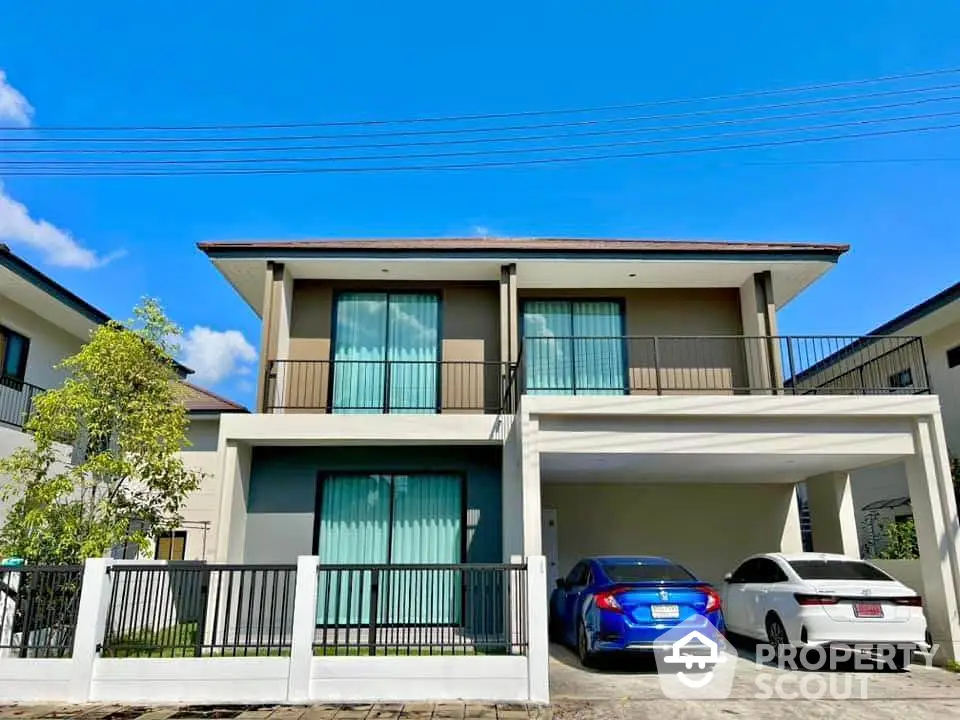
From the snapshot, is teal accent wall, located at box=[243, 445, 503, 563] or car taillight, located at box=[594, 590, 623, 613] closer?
car taillight, located at box=[594, 590, 623, 613]

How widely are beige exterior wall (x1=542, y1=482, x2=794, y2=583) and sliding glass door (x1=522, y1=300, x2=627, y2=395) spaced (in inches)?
83.6

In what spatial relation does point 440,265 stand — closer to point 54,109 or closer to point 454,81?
point 454,81

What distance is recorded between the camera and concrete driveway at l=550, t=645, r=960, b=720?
20.4ft

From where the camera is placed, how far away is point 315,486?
10969mm

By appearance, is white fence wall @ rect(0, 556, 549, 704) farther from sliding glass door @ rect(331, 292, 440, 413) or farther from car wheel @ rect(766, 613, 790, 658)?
sliding glass door @ rect(331, 292, 440, 413)

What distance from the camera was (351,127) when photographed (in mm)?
12070

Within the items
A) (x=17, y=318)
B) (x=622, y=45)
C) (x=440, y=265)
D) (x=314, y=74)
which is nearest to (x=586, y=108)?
(x=622, y=45)

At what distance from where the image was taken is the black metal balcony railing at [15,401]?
11773mm

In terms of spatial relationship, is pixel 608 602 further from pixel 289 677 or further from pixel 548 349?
pixel 548 349

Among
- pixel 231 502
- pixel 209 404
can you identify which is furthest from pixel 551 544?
pixel 209 404

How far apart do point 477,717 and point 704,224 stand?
11124 mm

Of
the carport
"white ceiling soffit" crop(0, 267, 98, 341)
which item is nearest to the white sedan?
the carport

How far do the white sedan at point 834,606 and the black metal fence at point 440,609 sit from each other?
3.60 metres

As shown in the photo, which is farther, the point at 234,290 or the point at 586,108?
the point at 234,290
